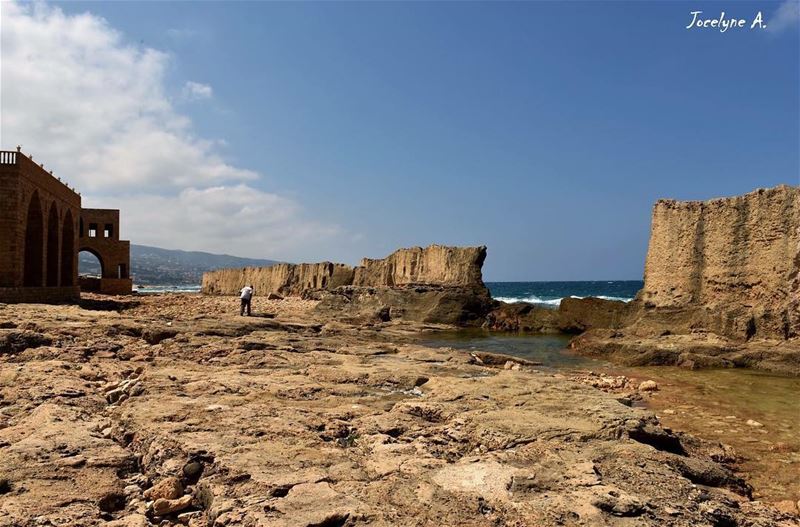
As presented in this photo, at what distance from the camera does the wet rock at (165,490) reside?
365 centimetres

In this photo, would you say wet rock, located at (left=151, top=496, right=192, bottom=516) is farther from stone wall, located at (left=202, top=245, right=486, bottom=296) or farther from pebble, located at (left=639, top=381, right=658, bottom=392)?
stone wall, located at (left=202, top=245, right=486, bottom=296)

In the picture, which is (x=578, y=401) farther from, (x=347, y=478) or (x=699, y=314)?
(x=699, y=314)

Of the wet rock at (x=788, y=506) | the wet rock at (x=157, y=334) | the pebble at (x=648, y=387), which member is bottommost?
the pebble at (x=648, y=387)

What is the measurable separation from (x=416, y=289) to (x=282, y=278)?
3078 cm

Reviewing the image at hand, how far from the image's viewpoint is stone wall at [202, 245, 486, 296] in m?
35.6

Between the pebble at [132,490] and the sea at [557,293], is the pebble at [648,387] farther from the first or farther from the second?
the sea at [557,293]

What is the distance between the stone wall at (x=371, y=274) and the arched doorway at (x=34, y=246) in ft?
69.6

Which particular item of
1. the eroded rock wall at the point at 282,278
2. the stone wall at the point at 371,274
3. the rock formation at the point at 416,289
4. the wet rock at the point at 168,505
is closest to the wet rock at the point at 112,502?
the wet rock at the point at 168,505

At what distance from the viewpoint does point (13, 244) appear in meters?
19.6

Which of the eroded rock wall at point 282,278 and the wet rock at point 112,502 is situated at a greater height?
the eroded rock wall at point 282,278

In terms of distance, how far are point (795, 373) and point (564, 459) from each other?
12.7 metres

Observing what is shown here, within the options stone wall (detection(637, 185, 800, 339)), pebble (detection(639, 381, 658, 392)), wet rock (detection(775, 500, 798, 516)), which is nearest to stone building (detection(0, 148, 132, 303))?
pebble (detection(639, 381, 658, 392))

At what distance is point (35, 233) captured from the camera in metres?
22.8

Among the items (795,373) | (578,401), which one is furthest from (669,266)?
(578,401)
